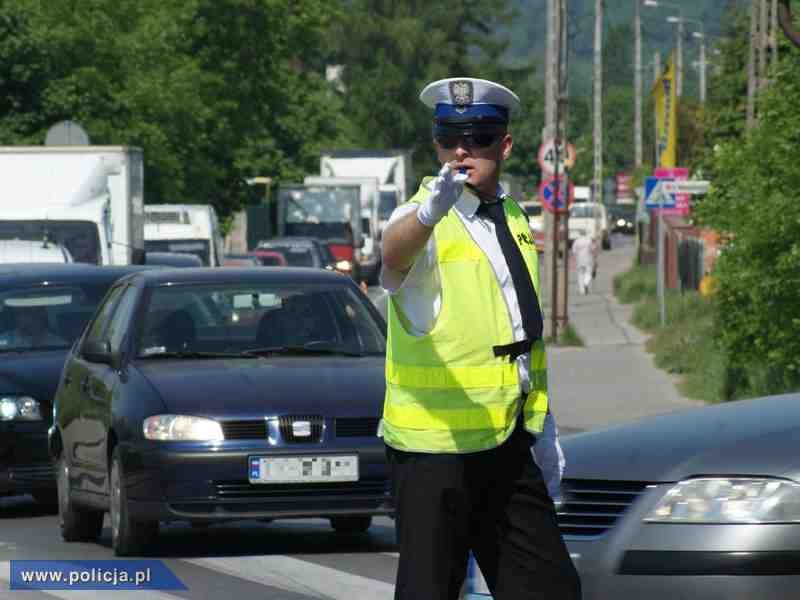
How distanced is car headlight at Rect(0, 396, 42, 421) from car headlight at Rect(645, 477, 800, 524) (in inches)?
275

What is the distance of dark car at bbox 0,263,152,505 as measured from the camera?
13023 millimetres

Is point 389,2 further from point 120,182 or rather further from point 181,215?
point 120,182

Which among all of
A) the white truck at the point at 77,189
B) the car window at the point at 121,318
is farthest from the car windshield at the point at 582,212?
the car window at the point at 121,318

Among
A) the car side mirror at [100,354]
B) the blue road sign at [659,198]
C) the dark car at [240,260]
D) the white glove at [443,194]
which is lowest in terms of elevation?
the dark car at [240,260]

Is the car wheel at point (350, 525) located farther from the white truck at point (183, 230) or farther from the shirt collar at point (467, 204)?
the white truck at point (183, 230)

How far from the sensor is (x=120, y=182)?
27438 millimetres

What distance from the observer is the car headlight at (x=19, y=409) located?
42.7ft

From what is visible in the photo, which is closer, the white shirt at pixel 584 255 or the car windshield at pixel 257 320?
the car windshield at pixel 257 320

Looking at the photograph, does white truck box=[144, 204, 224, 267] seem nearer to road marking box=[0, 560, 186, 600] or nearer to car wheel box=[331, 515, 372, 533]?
car wheel box=[331, 515, 372, 533]

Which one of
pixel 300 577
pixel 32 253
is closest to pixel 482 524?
pixel 300 577

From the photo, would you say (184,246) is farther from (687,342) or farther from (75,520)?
(75,520)

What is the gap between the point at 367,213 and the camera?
208ft

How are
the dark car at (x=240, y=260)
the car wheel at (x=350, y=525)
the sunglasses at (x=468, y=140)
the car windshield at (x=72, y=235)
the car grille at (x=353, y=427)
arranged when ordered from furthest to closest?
Result: the dark car at (x=240, y=260) < the car windshield at (x=72, y=235) < the car wheel at (x=350, y=525) < the car grille at (x=353, y=427) < the sunglasses at (x=468, y=140)

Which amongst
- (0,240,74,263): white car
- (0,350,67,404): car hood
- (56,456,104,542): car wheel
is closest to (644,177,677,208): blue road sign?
(0,240,74,263): white car
